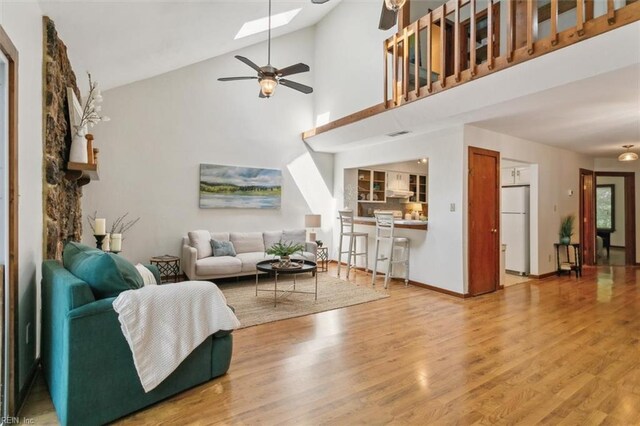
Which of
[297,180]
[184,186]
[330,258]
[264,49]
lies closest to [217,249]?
[184,186]

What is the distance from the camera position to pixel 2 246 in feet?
6.00

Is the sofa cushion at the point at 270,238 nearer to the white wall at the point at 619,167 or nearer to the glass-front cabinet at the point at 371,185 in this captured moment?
the glass-front cabinet at the point at 371,185

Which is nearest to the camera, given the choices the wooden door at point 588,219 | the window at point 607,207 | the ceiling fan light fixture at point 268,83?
the ceiling fan light fixture at point 268,83

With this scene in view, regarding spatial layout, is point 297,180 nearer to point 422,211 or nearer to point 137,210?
point 137,210

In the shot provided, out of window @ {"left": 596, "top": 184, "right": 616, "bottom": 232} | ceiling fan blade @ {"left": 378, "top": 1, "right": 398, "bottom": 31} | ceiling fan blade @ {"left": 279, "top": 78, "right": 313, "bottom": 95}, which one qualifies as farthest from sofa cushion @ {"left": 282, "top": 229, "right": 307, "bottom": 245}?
window @ {"left": 596, "top": 184, "right": 616, "bottom": 232}

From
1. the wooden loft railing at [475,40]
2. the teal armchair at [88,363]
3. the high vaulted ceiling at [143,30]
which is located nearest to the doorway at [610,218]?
the wooden loft railing at [475,40]

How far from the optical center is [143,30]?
3.06 meters

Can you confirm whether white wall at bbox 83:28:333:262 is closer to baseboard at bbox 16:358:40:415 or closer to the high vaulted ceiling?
Answer: the high vaulted ceiling

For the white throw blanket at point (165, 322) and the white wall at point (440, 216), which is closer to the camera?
the white throw blanket at point (165, 322)

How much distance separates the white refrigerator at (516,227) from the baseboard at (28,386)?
21.7ft

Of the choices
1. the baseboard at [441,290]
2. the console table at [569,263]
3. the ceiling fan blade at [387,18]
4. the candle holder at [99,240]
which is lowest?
the baseboard at [441,290]

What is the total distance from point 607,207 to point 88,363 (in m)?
11.8

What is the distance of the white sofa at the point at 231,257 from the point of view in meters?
4.92

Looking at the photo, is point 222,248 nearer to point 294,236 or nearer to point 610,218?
point 294,236
